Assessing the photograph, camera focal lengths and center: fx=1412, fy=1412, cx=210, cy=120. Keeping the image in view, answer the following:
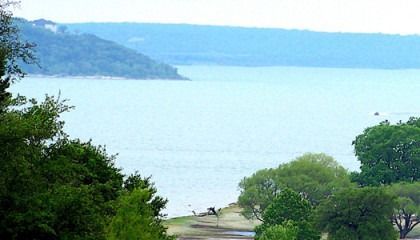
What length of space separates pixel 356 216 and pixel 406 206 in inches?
506

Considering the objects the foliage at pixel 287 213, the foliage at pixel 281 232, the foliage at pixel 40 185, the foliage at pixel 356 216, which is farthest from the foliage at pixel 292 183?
the foliage at pixel 40 185

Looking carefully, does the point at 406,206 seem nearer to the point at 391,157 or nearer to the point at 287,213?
the point at 391,157

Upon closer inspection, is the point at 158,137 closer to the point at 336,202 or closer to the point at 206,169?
the point at 206,169

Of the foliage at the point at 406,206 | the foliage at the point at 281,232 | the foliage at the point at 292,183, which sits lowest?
the foliage at the point at 281,232

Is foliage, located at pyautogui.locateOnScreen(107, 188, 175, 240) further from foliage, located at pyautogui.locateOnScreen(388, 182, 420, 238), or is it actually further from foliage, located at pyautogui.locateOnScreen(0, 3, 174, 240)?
foliage, located at pyautogui.locateOnScreen(388, 182, 420, 238)

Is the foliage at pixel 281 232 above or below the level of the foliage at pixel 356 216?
below

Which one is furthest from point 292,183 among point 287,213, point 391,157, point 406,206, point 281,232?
point 281,232

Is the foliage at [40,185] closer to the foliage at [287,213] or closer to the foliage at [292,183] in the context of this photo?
the foliage at [287,213]

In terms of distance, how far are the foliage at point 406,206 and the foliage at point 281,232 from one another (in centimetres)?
1606

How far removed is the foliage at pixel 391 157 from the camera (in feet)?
264

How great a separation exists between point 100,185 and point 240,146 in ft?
449

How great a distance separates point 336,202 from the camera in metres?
61.7

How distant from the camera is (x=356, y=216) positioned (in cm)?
6150

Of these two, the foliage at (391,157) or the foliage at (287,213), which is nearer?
the foliage at (287,213)
